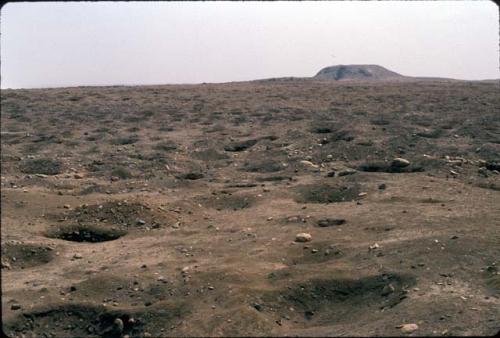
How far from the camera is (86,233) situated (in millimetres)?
5984

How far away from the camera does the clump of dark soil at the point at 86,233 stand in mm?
5867

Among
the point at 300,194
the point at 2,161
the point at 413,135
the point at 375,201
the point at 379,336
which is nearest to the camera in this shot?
the point at 379,336

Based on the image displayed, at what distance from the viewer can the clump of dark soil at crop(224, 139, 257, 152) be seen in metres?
10.5

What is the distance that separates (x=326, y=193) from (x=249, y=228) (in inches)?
65.5

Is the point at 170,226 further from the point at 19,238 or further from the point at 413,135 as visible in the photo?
the point at 413,135

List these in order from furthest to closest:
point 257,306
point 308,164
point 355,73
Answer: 1. point 355,73
2. point 308,164
3. point 257,306

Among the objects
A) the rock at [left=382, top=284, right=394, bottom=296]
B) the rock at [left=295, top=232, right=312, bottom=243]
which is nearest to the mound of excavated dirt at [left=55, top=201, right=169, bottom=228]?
the rock at [left=295, top=232, right=312, bottom=243]

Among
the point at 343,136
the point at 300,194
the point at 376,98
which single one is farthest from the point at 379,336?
the point at 376,98

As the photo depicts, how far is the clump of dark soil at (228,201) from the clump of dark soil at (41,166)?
2.52m

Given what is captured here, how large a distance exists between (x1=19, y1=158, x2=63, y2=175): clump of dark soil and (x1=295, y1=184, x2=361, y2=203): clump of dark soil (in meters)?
3.73

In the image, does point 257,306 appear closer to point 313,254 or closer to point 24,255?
point 313,254

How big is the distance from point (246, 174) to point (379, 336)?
5.56 meters


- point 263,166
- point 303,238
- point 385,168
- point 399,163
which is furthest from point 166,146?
point 303,238

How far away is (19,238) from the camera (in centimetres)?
545
